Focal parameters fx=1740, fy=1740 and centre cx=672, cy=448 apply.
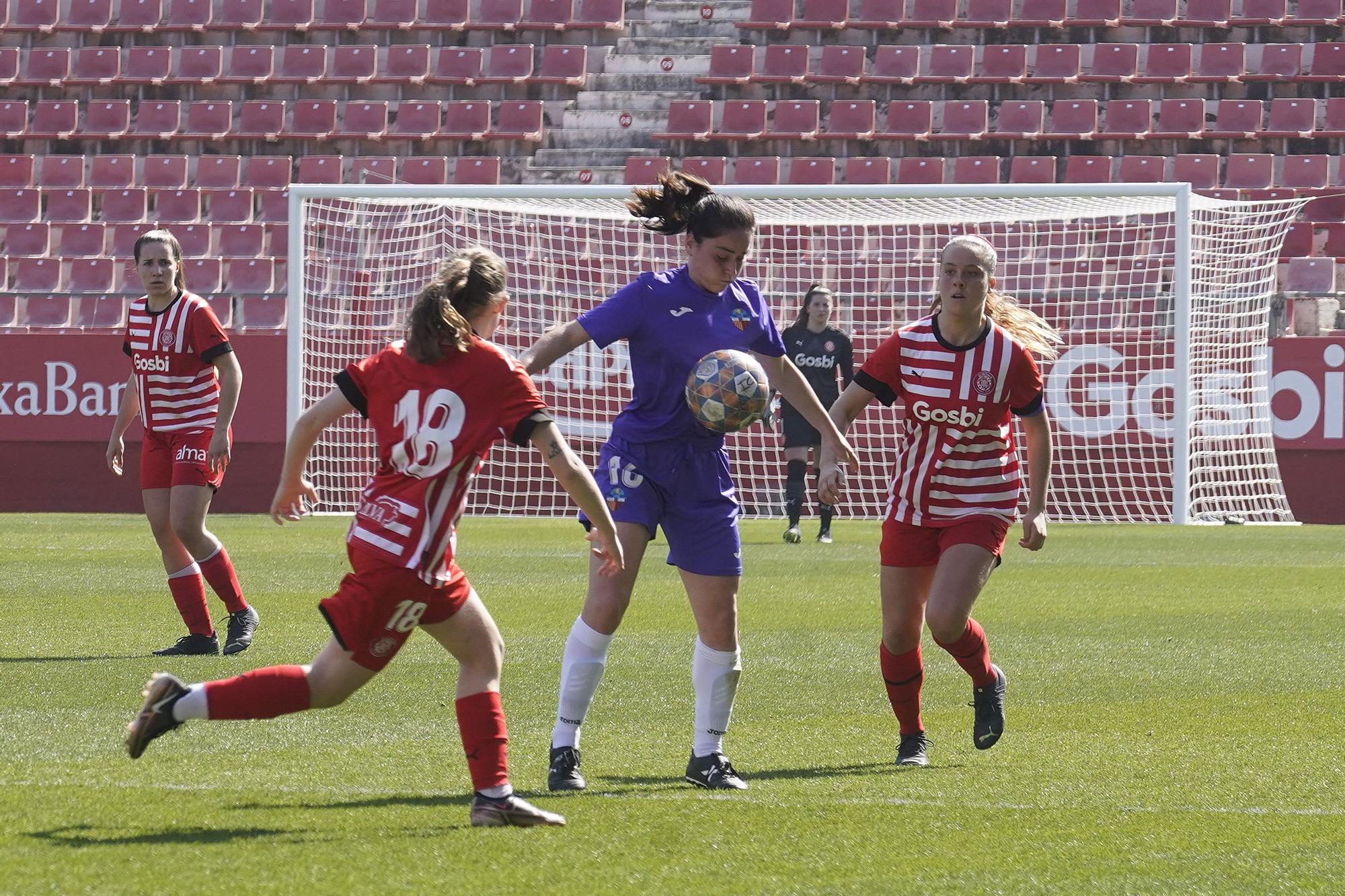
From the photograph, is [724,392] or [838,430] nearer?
[724,392]

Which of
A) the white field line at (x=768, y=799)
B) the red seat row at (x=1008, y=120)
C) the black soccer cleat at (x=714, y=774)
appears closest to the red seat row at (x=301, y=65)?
the red seat row at (x=1008, y=120)

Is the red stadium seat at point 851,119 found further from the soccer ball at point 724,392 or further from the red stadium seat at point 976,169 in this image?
the soccer ball at point 724,392

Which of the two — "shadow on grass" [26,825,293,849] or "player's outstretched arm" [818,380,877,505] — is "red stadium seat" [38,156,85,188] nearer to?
"player's outstretched arm" [818,380,877,505]

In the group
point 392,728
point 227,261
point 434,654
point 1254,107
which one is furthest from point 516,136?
point 392,728

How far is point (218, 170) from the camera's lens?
71.5 feet

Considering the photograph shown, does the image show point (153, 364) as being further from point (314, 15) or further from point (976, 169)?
point (314, 15)

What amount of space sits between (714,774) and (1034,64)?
59.5 ft

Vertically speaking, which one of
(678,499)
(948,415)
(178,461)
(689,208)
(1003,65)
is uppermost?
(1003,65)

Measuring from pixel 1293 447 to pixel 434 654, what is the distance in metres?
11.3

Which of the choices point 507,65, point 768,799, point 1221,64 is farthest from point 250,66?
point 768,799

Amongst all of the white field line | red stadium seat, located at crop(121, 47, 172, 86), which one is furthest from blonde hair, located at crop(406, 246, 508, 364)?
red stadium seat, located at crop(121, 47, 172, 86)

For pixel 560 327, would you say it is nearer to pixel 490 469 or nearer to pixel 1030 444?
pixel 1030 444

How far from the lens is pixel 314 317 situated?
1723 cm

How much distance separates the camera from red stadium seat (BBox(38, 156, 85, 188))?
2188 centimetres
